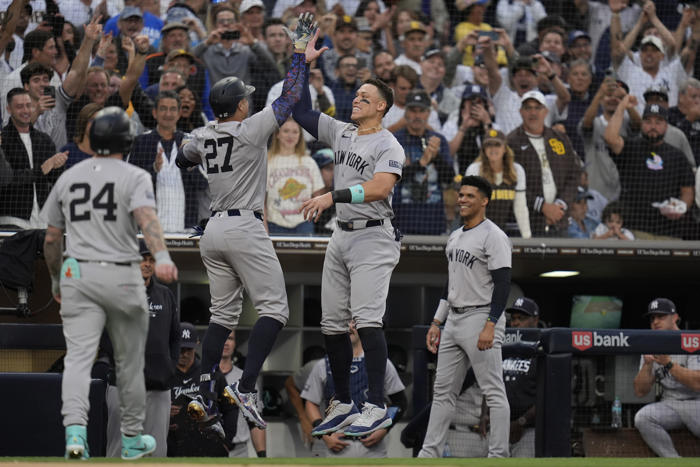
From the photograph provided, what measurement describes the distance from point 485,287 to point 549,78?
4499mm

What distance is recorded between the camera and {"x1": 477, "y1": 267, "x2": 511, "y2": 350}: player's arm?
285 inches

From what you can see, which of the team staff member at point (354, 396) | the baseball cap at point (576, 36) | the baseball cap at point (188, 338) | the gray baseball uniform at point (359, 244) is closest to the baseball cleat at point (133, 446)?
the gray baseball uniform at point (359, 244)

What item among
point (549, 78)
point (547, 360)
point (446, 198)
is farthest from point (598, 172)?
point (547, 360)

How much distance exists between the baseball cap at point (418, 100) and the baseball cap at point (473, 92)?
2.09 ft

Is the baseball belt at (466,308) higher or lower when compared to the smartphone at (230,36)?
lower

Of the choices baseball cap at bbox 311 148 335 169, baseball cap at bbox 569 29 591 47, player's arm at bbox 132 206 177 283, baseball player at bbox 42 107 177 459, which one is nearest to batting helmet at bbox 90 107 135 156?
baseball player at bbox 42 107 177 459

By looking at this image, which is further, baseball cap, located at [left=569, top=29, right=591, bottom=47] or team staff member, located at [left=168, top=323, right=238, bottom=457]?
baseball cap, located at [left=569, top=29, right=591, bottom=47]

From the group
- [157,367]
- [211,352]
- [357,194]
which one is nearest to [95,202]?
[211,352]

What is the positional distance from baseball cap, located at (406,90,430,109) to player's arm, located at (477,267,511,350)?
3.04 meters

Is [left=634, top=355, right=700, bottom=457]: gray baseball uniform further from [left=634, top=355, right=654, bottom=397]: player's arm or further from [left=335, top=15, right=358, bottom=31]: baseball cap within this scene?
[left=335, top=15, right=358, bottom=31]: baseball cap

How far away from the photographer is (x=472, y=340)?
7.45 m

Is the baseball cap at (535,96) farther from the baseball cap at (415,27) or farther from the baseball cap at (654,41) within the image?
the baseball cap at (654,41)

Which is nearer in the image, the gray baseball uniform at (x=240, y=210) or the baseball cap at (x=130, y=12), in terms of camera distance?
the gray baseball uniform at (x=240, y=210)

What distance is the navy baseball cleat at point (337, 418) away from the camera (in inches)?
257
